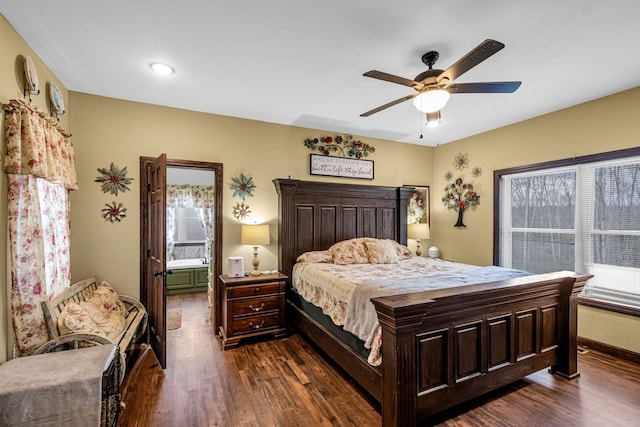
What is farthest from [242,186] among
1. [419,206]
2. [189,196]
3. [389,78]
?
[189,196]

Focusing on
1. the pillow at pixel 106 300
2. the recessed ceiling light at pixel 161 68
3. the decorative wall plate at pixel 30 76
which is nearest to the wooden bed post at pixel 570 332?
the recessed ceiling light at pixel 161 68

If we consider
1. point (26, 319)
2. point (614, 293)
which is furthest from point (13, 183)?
point (614, 293)

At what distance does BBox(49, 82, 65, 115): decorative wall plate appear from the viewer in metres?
2.58

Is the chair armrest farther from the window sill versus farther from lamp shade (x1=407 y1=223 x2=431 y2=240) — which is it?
the window sill

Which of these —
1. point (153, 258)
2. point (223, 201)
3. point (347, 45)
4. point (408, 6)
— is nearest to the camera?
point (408, 6)

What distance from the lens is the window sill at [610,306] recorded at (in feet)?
9.63

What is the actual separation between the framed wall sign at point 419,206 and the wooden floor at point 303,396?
269 centimetres

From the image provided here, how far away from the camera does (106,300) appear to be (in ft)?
9.45

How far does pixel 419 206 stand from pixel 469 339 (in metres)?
3.28

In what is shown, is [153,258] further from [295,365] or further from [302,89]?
[302,89]

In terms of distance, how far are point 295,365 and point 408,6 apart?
3.04 m

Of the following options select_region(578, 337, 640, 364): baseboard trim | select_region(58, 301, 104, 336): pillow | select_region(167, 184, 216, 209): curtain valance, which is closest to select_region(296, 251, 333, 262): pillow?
select_region(58, 301, 104, 336): pillow

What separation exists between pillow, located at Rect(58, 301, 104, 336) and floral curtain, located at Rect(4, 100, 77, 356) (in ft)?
0.36

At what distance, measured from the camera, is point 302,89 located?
300cm
